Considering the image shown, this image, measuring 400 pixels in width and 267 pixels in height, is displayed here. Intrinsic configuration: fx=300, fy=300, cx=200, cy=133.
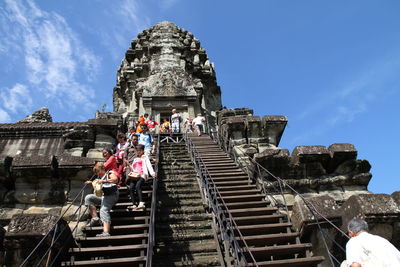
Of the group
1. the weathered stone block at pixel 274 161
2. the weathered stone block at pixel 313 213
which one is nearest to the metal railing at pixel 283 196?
the weathered stone block at pixel 313 213

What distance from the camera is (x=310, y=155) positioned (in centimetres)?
681

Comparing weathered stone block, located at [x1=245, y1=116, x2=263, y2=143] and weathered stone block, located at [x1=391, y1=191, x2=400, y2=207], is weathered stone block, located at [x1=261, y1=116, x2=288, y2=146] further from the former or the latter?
weathered stone block, located at [x1=391, y1=191, x2=400, y2=207]

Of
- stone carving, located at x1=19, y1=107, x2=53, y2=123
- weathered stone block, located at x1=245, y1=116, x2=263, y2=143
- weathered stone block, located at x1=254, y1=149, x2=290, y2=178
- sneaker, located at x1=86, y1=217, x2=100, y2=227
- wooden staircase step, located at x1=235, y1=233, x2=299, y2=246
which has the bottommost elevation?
wooden staircase step, located at x1=235, y1=233, x2=299, y2=246

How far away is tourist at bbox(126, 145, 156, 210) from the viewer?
5558 mm

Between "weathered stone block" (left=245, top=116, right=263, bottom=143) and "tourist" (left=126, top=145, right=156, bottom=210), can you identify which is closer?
"tourist" (left=126, top=145, right=156, bottom=210)

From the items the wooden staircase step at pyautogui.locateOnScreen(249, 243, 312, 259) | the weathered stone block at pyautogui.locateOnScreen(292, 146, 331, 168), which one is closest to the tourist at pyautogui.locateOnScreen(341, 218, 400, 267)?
the wooden staircase step at pyautogui.locateOnScreen(249, 243, 312, 259)

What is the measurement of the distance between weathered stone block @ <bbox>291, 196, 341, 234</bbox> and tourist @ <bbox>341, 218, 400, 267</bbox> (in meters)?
1.46

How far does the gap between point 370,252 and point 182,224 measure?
3337 millimetres

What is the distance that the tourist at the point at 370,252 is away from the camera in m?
2.78

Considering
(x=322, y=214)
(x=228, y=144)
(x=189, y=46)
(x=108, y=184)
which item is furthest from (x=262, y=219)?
(x=189, y=46)

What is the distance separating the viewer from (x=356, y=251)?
9.77 feet

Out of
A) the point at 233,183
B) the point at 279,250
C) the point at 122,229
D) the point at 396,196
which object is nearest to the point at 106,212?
the point at 122,229

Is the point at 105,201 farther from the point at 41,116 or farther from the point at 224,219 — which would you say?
the point at 41,116

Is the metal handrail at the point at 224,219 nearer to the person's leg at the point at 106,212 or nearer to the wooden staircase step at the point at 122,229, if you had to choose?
the wooden staircase step at the point at 122,229
